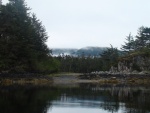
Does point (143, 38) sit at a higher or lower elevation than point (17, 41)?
higher

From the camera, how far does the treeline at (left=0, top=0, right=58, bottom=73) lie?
7469 cm

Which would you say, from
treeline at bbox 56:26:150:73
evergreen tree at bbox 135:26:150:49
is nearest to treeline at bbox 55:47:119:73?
treeline at bbox 56:26:150:73

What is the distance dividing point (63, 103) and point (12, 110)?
9.09m

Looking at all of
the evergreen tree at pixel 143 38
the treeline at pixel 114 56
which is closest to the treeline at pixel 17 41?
the treeline at pixel 114 56

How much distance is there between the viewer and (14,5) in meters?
81.1

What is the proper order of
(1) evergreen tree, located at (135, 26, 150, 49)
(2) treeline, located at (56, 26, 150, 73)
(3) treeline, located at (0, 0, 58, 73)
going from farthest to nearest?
(1) evergreen tree, located at (135, 26, 150, 49), (2) treeline, located at (56, 26, 150, 73), (3) treeline, located at (0, 0, 58, 73)

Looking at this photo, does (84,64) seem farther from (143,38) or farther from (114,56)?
(143,38)

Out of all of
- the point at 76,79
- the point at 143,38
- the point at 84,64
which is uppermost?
the point at 143,38

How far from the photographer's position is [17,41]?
75500mm

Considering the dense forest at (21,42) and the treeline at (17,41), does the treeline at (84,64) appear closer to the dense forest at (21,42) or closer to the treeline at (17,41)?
the dense forest at (21,42)

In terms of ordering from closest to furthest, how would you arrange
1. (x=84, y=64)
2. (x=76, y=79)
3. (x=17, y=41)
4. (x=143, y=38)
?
(x=17, y=41) < (x=76, y=79) < (x=143, y=38) < (x=84, y=64)

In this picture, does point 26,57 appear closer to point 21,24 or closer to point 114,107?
point 21,24

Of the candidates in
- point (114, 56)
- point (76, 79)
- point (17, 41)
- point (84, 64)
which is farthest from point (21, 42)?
point (84, 64)

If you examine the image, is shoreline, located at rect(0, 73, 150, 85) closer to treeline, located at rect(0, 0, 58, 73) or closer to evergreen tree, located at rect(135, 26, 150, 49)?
treeline, located at rect(0, 0, 58, 73)
